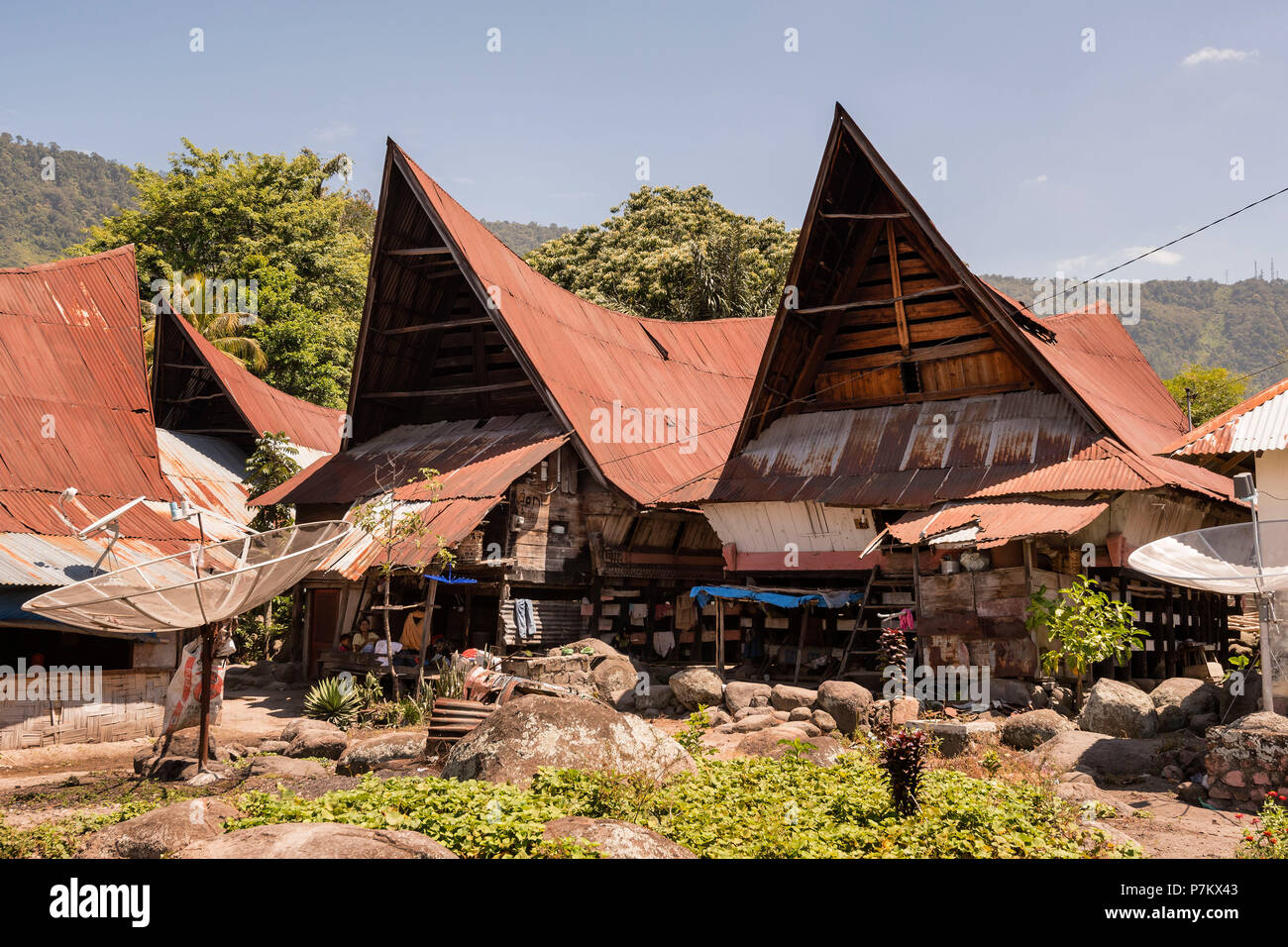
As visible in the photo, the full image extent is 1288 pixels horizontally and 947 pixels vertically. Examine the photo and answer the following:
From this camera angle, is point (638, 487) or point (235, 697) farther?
point (638, 487)

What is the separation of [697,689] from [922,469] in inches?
255

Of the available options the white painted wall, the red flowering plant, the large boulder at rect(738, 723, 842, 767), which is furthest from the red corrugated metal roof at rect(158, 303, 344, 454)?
the red flowering plant

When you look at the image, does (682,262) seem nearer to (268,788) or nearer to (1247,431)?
(1247,431)

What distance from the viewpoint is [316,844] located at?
5777 millimetres

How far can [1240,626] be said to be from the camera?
3084 centimetres

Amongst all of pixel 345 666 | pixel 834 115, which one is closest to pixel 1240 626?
pixel 834 115

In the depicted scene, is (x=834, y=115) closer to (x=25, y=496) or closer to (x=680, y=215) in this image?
(x=25, y=496)

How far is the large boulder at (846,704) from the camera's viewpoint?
1628cm

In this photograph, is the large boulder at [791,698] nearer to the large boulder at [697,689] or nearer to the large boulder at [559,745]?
the large boulder at [697,689]

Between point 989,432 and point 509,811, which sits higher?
point 989,432

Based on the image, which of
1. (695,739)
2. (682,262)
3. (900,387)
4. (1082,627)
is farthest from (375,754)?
(682,262)

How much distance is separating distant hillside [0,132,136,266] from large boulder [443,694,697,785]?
100750 mm

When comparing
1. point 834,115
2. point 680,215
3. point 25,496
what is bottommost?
point 25,496
